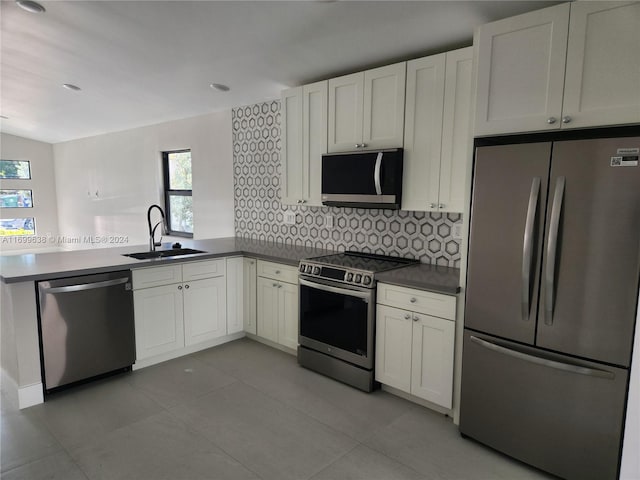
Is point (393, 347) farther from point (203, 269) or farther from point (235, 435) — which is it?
point (203, 269)

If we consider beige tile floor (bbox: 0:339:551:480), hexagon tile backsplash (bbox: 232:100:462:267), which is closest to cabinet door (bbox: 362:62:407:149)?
hexagon tile backsplash (bbox: 232:100:462:267)

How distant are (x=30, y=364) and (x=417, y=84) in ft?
10.6

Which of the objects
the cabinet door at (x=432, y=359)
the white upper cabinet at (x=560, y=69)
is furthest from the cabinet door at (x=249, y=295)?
the white upper cabinet at (x=560, y=69)

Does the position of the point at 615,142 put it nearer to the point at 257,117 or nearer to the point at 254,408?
the point at 254,408

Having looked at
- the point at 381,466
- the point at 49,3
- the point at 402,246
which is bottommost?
the point at 381,466

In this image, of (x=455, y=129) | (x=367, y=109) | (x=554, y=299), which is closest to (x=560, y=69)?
(x=455, y=129)

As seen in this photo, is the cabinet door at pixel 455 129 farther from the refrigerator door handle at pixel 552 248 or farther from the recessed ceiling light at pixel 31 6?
the recessed ceiling light at pixel 31 6

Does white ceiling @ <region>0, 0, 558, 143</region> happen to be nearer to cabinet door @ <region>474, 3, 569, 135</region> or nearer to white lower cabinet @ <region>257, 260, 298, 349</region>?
cabinet door @ <region>474, 3, 569, 135</region>

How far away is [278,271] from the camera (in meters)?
3.47

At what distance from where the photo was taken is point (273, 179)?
4.22 meters

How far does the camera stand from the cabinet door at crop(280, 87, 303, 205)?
3.52 metres

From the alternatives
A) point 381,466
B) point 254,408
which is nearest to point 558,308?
point 381,466

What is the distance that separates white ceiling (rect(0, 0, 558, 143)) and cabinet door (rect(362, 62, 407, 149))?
16 cm

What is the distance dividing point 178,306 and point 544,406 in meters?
2.74
